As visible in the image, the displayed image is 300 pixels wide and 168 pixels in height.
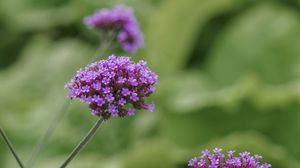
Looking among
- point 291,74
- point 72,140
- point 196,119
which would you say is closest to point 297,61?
point 291,74

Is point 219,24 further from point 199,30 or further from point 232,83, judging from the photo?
point 232,83

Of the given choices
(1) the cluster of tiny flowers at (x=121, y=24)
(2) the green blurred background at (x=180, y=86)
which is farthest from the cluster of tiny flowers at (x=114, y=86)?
(2) the green blurred background at (x=180, y=86)

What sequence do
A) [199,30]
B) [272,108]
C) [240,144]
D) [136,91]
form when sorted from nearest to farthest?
[136,91]
[240,144]
[272,108]
[199,30]

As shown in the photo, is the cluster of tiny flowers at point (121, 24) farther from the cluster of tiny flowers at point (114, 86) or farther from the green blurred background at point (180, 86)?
the green blurred background at point (180, 86)

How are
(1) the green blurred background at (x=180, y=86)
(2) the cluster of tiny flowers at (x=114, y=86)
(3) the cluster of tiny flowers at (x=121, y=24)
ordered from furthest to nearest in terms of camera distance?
(1) the green blurred background at (x=180, y=86), (3) the cluster of tiny flowers at (x=121, y=24), (2) the cluster of tiny flowers at (x=114, y=86)

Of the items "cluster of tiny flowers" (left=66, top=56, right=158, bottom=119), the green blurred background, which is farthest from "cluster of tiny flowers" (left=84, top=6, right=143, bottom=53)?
the green blurred background
